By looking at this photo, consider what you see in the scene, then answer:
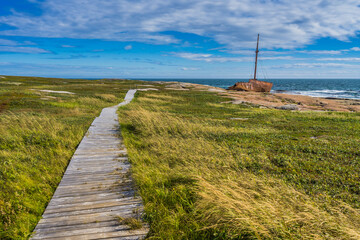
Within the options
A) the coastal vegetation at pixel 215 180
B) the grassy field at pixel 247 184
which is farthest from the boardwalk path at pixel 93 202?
the grassy field at pixel 247 184

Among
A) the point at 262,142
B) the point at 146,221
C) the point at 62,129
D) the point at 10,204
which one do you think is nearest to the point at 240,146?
the point at 262,142

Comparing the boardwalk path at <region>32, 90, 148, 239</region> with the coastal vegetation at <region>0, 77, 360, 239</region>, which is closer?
the coastal vegetation at <region>0, 77, 360, 239</region>

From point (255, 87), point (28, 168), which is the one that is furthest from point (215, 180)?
point (255, 87)

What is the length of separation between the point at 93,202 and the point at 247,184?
4286 millimetres

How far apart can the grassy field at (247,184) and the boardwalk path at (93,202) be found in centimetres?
50

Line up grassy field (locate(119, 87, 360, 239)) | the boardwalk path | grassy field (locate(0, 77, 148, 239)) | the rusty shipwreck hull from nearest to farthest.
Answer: grassy field (locate(119, 87, 360, 239)), the boardwalk path, grassy field (locate(0, 77, 148, 239)), the rusty shipwreck hull

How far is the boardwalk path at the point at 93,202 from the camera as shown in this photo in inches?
181

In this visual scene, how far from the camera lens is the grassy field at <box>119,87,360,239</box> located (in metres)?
4.29

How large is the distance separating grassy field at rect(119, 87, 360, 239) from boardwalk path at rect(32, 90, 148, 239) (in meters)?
0.50

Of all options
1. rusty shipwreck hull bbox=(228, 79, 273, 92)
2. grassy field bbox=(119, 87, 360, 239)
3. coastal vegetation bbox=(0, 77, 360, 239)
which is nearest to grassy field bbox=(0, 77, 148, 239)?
coastal vegetation bbox=(0, 77, 360, 239)

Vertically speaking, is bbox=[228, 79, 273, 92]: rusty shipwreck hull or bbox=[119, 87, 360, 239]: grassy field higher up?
bbox=[228, 79, 273, 92]: rusty shipwreck hull

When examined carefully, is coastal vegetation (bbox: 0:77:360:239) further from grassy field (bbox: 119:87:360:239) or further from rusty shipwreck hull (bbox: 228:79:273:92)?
rusty shipwreck hull (bbox: 228:79:273:92)

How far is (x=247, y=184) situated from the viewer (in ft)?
19.7

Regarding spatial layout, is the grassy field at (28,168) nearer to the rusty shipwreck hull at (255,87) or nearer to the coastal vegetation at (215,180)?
the coastal vegetation at (215,180)
